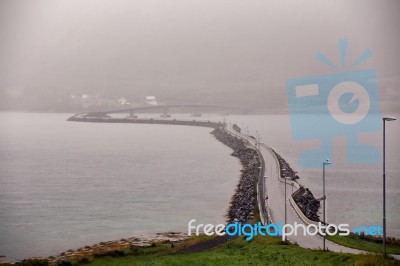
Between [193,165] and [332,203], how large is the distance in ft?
79.7

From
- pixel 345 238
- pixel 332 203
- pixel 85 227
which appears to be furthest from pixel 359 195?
pixel 85 227

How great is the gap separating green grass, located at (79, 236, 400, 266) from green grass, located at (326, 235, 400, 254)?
2.35 metres

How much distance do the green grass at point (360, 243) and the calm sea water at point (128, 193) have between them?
17.1ft

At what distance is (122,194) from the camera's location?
1448 inches

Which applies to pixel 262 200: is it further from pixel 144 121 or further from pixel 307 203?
pixel 144 121

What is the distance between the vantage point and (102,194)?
1451 inches

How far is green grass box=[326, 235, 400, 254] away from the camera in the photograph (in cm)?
1808

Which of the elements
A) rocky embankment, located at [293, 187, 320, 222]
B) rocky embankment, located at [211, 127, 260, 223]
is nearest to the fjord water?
rocky embankment, located at [211, 127, 260, 223]

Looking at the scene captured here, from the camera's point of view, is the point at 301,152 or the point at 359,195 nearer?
the point at 359,195

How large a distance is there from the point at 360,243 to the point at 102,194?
22.0 m

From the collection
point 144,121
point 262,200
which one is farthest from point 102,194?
point 144,121

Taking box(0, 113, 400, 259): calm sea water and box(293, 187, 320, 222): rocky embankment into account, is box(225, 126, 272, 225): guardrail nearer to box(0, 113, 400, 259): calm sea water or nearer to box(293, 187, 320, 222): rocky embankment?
box(293, 187, 320, 222): rocky embankment

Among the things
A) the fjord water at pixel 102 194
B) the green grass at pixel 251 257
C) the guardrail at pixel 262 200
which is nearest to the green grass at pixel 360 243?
the green grass at pixel 251 257

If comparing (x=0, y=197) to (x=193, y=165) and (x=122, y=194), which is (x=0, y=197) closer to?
(x=122, y=194)
